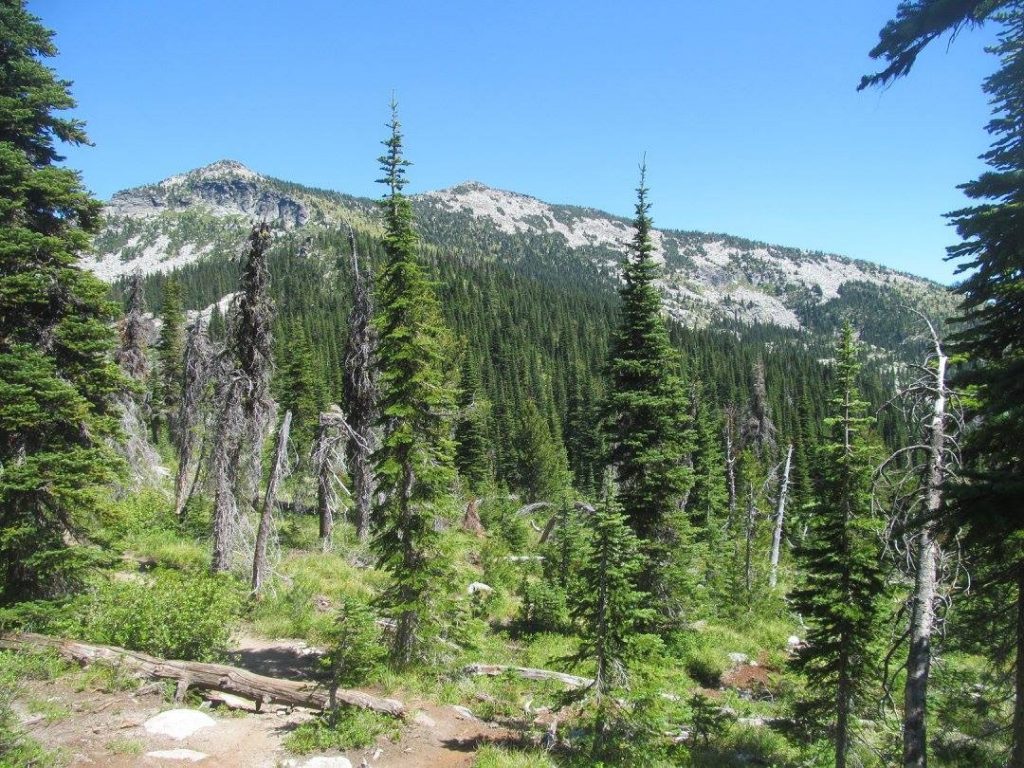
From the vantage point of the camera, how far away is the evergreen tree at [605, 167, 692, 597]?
55.0 feet

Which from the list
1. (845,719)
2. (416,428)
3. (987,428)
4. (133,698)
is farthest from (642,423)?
(133,698)

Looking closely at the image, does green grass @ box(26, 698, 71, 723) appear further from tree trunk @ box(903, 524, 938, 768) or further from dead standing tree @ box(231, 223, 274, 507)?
tree trunk @ box(903, 524, 938, 768)

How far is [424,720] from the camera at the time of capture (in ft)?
36.9

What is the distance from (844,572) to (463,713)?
27.8 ft

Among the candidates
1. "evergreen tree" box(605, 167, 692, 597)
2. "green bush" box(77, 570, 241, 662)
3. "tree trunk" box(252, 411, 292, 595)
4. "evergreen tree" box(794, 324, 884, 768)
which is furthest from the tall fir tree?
"tree trunk" box(252, 411, 292, 595)

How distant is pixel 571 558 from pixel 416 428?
9.30 meters

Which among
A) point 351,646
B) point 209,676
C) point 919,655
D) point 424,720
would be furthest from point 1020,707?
point 209,676

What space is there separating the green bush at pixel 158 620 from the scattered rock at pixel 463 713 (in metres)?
5.01

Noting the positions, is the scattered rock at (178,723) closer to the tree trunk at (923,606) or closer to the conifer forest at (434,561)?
the conifer forest at (434,561)

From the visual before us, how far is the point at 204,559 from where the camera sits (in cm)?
1873

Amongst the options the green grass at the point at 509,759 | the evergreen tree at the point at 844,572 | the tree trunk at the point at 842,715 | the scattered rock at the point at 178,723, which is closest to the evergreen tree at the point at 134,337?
the scattered rock at the point at 178,723

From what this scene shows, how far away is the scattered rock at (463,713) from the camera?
39.0 ft

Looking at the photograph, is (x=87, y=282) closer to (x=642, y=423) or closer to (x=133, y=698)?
(x=133, y=698)

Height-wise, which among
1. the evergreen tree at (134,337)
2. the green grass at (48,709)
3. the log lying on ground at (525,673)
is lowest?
the log lying on ground at (525,673)
